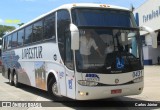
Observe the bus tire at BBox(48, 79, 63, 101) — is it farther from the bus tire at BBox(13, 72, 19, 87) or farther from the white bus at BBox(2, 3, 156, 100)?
the bus tire at BBox(13, 72, 19, 87)

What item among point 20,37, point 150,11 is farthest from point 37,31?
point 150,11

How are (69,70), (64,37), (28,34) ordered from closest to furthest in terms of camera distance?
1. (69,70)
2. (64,37)
3. (28,34)

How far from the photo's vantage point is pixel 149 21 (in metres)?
45.1

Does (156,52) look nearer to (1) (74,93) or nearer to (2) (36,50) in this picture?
(2) (36,50)

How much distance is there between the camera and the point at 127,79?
36.9 feet

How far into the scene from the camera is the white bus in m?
10.8

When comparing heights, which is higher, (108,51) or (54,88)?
(108,51)

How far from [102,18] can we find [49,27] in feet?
8.79

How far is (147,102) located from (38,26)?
5.30m

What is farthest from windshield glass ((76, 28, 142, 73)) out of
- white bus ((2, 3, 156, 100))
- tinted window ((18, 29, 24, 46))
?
tinted window ((18, 29, 24, 46))

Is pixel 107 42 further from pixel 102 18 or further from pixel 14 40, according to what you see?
pixel 14 40

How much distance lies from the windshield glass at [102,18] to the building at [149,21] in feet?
92.7

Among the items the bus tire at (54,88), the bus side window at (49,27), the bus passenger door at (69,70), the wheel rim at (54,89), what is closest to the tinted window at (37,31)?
the bus side window at (49,27)

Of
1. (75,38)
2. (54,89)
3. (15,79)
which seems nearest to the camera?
(75,38)
